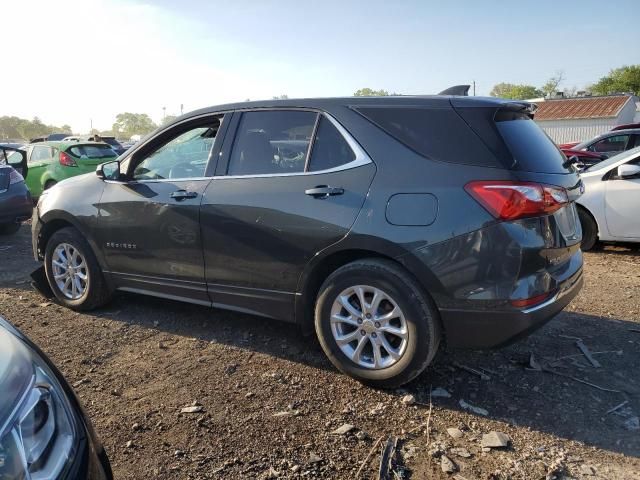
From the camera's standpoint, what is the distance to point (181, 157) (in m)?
4.34

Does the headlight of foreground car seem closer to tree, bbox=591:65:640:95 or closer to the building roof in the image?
the building roof

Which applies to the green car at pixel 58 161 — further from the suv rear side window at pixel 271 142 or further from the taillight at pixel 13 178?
the suv rear side window at pixel 271 142

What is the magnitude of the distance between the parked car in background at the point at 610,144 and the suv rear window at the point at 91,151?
33.9 feet

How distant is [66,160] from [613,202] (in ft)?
35.7

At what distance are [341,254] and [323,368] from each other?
0.85 metres

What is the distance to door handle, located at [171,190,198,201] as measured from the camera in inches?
160

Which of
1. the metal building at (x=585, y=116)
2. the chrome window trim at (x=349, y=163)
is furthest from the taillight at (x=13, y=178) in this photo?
the metal building at (x=585, y=116)

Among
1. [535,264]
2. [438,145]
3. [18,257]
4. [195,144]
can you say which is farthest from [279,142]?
[18,257]

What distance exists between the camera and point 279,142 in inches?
153

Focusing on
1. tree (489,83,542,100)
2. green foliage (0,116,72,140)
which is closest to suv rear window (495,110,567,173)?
tree (489,83,542,100)

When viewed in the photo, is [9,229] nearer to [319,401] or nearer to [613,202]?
[319,401]

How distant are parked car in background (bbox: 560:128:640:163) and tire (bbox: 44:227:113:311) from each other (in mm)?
9989

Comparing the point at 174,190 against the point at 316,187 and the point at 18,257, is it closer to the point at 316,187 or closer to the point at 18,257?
the point at 316,187

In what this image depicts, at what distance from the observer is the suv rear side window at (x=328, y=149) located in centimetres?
356
